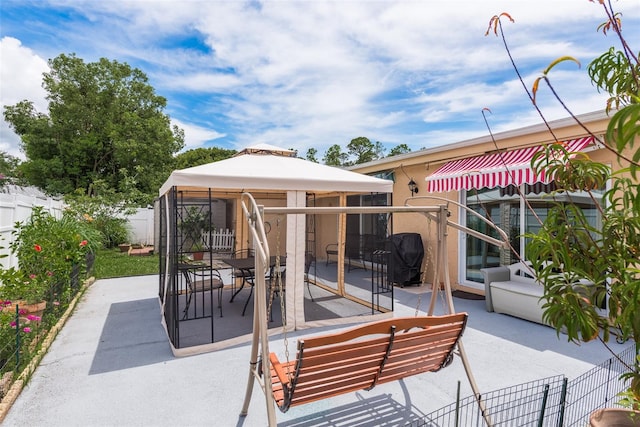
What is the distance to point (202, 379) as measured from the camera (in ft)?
15.8

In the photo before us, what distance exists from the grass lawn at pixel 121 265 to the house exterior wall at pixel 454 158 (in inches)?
357

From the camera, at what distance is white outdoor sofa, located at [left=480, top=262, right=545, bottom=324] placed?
277 inches

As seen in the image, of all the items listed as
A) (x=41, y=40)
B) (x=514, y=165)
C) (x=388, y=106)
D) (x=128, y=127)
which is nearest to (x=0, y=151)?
(x=128, y=127)

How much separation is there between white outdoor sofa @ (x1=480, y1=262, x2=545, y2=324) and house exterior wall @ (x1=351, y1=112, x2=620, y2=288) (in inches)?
71.7

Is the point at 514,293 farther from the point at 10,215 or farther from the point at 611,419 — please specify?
the point at 10,215

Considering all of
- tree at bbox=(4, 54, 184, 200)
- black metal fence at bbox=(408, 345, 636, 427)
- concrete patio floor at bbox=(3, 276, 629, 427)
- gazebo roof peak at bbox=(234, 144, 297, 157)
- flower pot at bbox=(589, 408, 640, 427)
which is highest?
tree at bbox=(4, 54, 184, 200)

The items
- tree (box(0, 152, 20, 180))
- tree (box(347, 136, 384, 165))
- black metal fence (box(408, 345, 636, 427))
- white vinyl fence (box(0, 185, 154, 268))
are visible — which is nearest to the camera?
black metal fence (box(408, 345, 636, 427))

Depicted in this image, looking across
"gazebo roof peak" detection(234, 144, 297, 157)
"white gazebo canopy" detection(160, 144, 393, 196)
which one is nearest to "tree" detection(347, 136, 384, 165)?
"gazebo roof peak" detection(234, 144, 297, 157)

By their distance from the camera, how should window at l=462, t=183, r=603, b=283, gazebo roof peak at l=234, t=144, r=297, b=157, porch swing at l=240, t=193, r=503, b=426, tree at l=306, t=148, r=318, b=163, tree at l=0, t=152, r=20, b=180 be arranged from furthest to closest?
1. tree at l=306, t=148, r=318, b=163
2. tree at l=0, t=152, r=20, b=180
3. gazebo roof peak at l=234, t=144, r=297, b=157
4. window at l=462, t=183, r=603, b=283
5. porch swing at l=240, t=193, r=503, b=426

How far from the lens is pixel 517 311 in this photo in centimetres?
738

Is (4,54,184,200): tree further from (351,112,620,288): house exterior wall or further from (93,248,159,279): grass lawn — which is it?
(351,112,620,288): house exterior wall

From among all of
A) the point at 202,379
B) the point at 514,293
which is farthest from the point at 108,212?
the point at 514,293

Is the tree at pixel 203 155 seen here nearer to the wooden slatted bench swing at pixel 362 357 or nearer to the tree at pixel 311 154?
the tree at pixel 311 154

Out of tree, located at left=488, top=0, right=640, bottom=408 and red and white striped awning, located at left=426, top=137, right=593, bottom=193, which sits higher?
red and white striped awning, located at left=426, top=137, right=593, bottom=193
